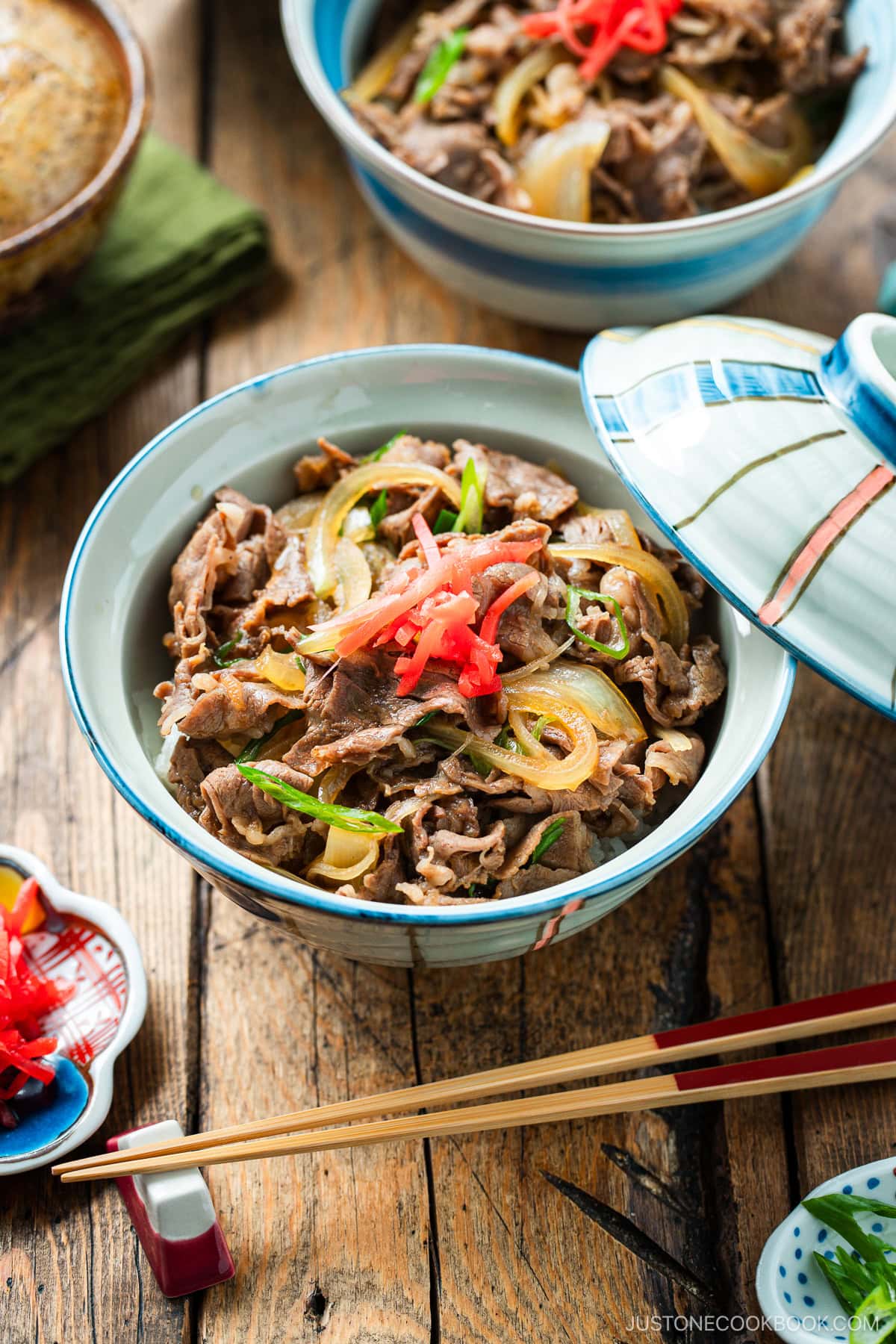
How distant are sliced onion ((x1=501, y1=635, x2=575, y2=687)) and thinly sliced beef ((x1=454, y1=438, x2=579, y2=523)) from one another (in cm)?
31

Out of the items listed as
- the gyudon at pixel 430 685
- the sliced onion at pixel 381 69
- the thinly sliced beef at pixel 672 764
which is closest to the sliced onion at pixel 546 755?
the gyudon at pixel 430 685

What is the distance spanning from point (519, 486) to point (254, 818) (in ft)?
2.86

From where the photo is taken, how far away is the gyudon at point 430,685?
79.3 inches

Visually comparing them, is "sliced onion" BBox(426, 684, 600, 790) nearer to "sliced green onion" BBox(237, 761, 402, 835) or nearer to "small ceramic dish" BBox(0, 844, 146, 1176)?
"sliced green onion" BBox(237, 761, 402, 835)

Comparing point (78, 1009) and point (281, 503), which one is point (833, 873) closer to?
point (281, 503)

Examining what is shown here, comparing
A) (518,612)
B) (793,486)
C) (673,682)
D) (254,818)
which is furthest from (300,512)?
(793,486)

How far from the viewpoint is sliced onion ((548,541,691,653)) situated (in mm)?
2285

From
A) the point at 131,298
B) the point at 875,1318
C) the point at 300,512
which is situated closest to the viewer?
the point at 875,1318

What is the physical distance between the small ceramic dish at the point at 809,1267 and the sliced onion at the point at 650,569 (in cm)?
102

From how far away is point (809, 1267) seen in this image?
2.04 m

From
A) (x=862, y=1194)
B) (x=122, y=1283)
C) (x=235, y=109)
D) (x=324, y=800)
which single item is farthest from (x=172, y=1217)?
(x=235, y=109)

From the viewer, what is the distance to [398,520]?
2.30 meters

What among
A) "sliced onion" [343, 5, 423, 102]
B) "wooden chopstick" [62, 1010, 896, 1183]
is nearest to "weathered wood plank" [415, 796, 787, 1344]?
"wooden chopstick" [62, 1010, 896, 1183]

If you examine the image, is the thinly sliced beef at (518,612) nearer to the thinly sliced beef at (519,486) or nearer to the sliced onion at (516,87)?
the thinly sliced beef at (519,486)
